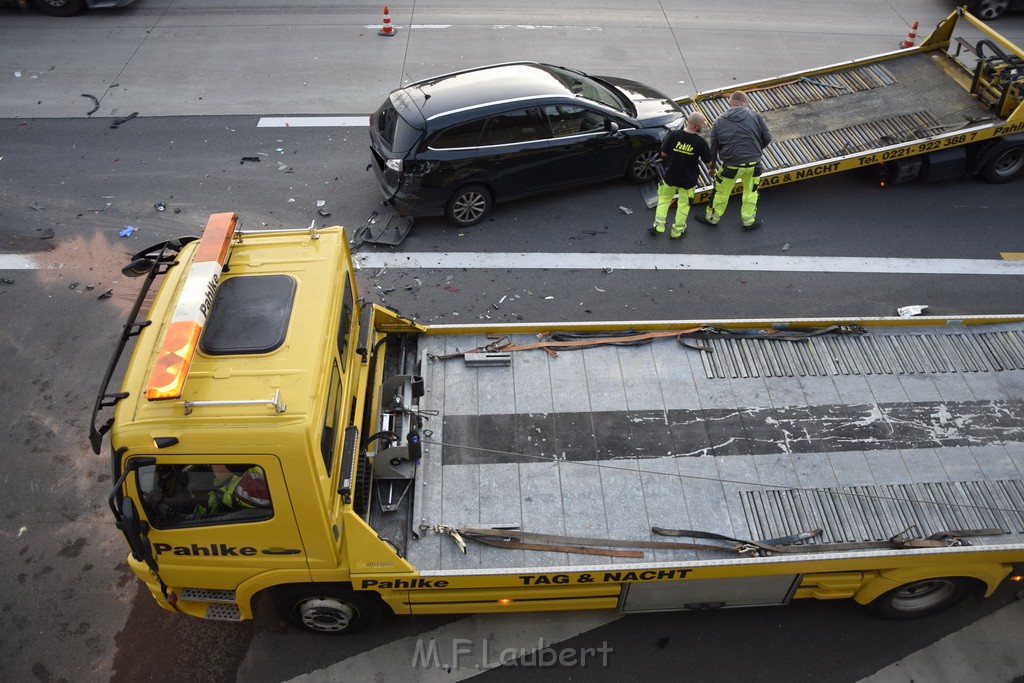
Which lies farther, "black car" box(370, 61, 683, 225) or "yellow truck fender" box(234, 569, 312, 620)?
"black car" box(370, 61, 683, 225)

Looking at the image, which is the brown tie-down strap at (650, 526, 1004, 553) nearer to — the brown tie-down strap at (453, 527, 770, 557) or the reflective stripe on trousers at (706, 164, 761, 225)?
the brown tie-down strap at (453, 527, 770, 557)

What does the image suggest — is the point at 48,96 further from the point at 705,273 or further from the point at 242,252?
the point at 705,273

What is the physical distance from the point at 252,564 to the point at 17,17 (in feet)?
48.7

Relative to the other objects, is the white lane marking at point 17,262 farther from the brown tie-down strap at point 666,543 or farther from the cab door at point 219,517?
the brown tie-down strap at point 666,543

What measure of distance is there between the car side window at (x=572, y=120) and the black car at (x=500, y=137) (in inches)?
Answer: 0.5

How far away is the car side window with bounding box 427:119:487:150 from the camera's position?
926 centimetres

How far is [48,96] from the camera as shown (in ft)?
40.7

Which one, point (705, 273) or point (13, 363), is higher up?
point (705, 273)

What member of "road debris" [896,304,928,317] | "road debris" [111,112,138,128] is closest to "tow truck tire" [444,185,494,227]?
"road debris" [896,304,928,317]

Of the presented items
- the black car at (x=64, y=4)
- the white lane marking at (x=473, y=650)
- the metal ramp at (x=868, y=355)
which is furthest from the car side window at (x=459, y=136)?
the black car at (x=64, y=4)

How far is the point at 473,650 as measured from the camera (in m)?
5.90

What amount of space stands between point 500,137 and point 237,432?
6266 mm

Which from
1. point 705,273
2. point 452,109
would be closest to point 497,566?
point 705,273

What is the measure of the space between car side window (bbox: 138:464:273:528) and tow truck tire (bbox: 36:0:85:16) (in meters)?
14.0
